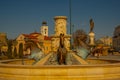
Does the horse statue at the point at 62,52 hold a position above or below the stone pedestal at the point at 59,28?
below

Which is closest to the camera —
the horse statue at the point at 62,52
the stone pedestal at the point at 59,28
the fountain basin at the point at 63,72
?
the fountain basin at the point at 63,72

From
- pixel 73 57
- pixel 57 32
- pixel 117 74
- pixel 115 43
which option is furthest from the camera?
pixel 115 43

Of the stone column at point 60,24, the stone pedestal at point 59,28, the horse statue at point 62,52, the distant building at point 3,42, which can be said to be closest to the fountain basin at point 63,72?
the horse statue at point 62,52

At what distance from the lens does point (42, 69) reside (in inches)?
426

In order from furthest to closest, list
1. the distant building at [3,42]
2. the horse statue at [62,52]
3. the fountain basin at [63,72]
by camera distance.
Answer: the distant building at [3,42]
the horse statue at [62,52]
the fountain basin at [63,72]

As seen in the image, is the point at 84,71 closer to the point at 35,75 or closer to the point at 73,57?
the point at 35,75

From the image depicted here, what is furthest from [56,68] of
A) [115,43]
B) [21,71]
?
[115,43]

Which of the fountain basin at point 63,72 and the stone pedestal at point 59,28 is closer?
the fountain basin at point 63,72

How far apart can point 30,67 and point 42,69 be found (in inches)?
21.5

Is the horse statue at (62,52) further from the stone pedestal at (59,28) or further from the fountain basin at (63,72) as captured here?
the stone pedestal at (59,28)

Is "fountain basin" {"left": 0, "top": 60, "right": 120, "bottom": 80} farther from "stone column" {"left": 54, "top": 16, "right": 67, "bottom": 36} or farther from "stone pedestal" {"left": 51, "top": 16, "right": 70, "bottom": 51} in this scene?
"stone column" {"left": 54, "top": 16, "right": 67, "bottom": 36}

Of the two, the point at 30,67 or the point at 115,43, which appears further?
the point at 115,43

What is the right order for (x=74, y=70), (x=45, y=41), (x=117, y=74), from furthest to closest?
(x=45, y=41) → (x=117, y=74) → (x=74, y=70)

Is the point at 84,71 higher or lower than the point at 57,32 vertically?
lower
